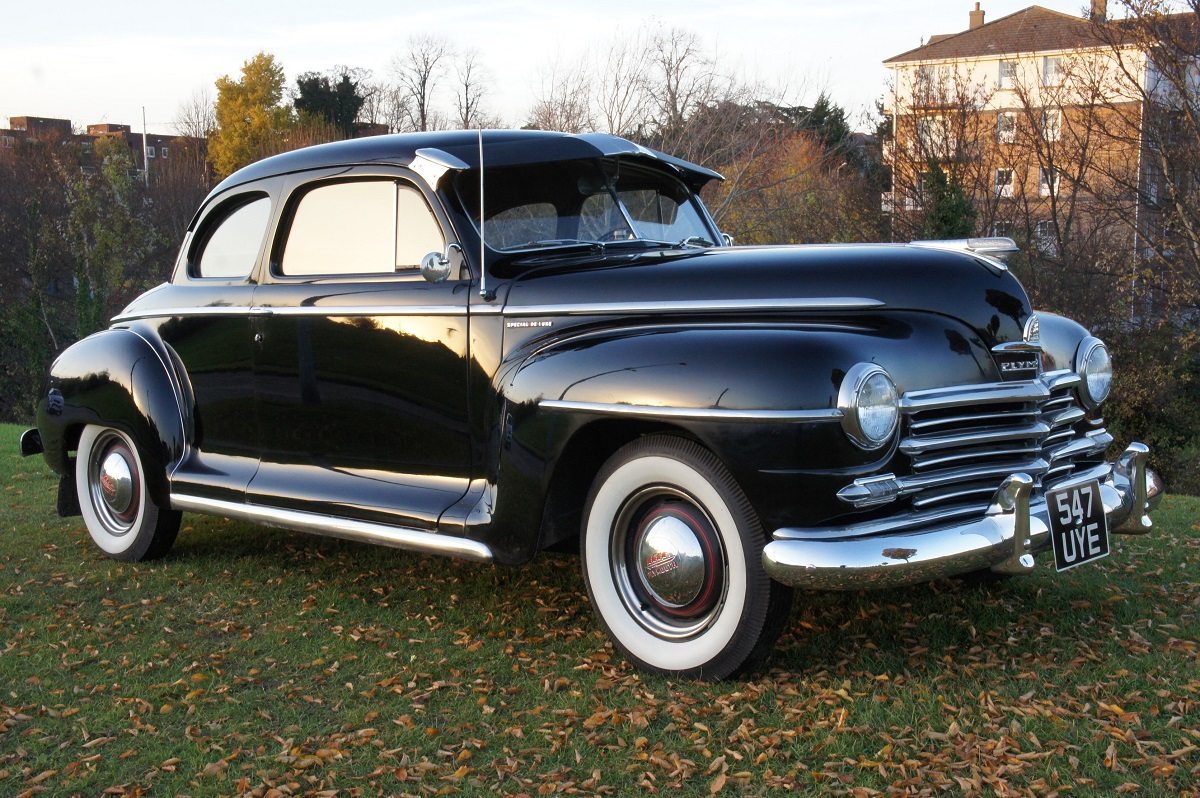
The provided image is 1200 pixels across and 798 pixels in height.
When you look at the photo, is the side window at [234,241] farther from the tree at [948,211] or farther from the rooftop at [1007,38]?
the rooftop at [1007,38]

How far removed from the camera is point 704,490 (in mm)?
3836

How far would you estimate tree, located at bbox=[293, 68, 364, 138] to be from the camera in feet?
137

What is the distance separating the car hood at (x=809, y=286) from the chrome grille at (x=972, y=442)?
259mm

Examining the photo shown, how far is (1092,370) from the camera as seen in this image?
4.60 m

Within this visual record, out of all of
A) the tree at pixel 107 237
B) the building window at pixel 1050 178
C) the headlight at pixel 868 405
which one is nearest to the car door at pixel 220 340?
the headlight at pixel 868 405

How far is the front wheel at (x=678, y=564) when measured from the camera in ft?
12.4

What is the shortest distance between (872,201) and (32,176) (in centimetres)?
2486

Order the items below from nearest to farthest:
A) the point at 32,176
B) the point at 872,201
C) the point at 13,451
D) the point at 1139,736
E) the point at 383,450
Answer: the point at 1139,736 < the point at 383,450 < the point at 13,451 < the point at 872,201 < the point at 32,176

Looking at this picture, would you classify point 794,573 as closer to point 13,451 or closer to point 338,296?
point 338,296

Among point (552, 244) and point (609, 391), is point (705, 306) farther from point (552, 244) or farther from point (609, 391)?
point (552, 244)

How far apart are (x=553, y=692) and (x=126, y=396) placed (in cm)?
314

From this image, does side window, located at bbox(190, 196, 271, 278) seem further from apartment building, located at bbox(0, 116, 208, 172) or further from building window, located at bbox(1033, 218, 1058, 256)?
apartment building, located at bbox(0, 116, 208, 172)

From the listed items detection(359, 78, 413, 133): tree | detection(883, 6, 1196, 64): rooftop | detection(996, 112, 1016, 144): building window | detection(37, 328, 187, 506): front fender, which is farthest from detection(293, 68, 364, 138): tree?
detection(37, 328, 187, 506): front fender

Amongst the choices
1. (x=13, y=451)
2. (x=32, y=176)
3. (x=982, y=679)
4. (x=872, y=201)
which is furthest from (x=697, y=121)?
(x=32, y=176)
